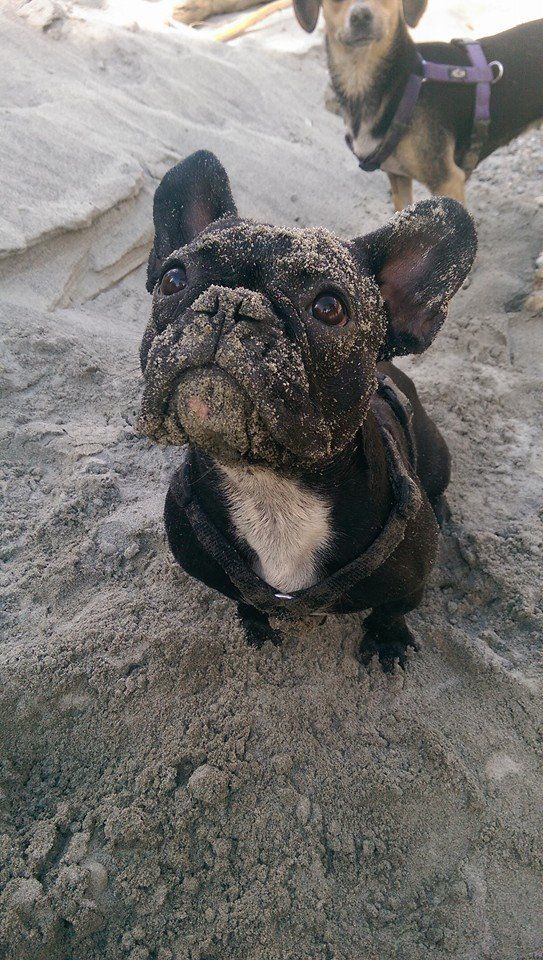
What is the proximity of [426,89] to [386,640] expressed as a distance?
4.16 meters

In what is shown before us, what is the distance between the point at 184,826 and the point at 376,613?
1023 mm

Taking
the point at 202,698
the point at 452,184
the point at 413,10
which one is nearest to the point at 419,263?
the point at 202,698

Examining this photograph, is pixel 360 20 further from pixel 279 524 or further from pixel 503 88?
pixel 279 524

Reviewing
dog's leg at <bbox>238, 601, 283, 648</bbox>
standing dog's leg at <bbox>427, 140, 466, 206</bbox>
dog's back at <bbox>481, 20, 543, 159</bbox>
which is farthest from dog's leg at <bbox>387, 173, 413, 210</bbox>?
dog's leg at <bbox>238, 601, 283, 648</bbox>

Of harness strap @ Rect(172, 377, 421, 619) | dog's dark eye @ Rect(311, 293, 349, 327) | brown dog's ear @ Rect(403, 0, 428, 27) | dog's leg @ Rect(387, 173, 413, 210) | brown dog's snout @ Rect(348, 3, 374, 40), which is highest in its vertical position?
brown dog's ear @ Rect(403, 0, 428, 27)

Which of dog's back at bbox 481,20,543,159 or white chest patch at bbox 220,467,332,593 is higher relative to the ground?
dog's back at bbox 481,20,543,159

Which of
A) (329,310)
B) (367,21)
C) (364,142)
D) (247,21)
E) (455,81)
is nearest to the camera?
(329,310)

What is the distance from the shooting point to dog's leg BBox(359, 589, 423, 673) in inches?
97.0

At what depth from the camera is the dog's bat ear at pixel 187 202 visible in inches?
79.8

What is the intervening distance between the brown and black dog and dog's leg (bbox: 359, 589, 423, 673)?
11.9 ft

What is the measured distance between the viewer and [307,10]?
4.98 metres

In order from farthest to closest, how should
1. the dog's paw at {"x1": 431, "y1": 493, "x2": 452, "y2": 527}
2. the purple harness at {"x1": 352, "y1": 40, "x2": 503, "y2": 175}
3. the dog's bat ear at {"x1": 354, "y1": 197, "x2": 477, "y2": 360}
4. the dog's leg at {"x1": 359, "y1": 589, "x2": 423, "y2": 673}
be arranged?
the purple harness at {"x1": 352, "y1": 40, "x2": 503, "y2": 175} < the dog's paw at {"x1": 431, "y1": 493, "x2": 452, "y2": 527} < the dog's leg at {"x1": 359, "y1": 589, "x2": 423, "y2": 673} < the dog's bat ear at {"x1": 354, "y1": 197, "x2": 477, "y2": 360}

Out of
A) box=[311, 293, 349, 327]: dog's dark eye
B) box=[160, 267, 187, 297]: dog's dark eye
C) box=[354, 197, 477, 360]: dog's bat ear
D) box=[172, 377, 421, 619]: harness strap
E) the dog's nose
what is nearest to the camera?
box=[311, 293, 349, 327]: dog's dark eye

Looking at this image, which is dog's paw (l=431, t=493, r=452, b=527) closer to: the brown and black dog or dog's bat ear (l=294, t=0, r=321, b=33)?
the brown and black dog
